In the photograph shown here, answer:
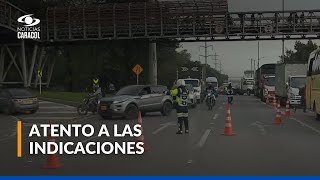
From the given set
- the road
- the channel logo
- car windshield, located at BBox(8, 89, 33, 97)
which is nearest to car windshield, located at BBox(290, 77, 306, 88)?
car windshield, located at BBox(8, 89, 33, 97)

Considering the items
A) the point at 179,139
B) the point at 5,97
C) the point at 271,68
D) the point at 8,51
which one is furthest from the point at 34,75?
the point at 179,139

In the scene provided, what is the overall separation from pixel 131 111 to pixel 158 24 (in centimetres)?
3013

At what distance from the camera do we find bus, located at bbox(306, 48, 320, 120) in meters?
22.8

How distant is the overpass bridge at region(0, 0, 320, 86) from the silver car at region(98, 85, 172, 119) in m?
24.7

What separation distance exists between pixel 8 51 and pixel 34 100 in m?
30.9

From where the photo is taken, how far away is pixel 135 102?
78.2 ft

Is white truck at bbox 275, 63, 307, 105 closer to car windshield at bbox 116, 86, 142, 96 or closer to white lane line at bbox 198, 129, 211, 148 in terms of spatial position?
car windshield at bbox 116, 86, 142, 96

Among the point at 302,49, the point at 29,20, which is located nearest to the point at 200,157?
the point at 29,20

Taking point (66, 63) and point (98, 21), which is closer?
point (98, 21)

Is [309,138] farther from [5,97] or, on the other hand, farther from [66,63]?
[66,63]

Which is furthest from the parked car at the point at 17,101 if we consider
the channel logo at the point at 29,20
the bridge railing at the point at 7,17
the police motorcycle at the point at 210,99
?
the channel logo at the point at 29,20

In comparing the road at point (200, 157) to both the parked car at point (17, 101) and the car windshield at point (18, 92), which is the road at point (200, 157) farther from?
the car windshield at point (18, 92)

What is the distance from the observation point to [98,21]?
53469mm

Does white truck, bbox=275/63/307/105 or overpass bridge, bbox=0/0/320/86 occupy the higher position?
overpass bridge, bbox=0/0/320/86
